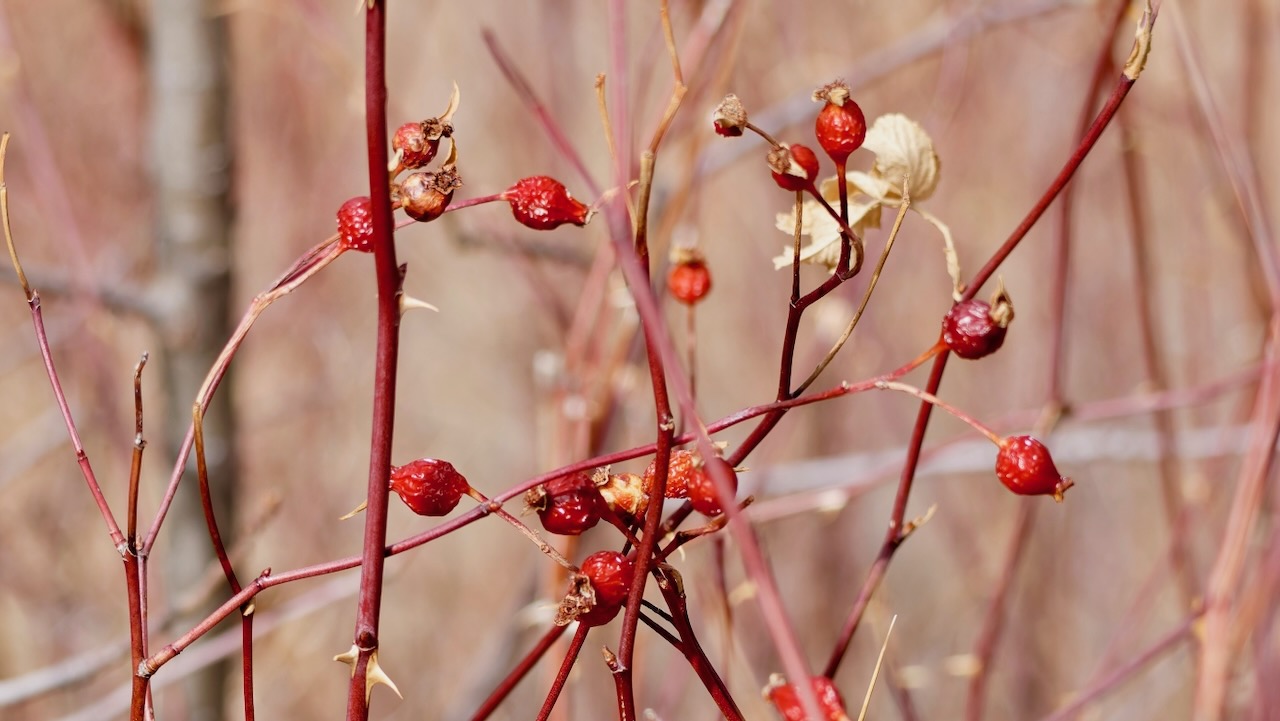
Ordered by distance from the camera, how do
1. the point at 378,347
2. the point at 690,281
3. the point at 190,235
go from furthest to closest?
the point at 190,235 → the point at 690,281 → the point at 378,347

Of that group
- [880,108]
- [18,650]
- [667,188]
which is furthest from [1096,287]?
[18,650]

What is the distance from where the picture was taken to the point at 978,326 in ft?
1.07

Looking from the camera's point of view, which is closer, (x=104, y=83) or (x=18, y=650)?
(x=18, y=650)

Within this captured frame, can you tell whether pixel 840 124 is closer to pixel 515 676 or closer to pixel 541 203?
pixel 541 203

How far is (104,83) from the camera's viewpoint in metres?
2.08

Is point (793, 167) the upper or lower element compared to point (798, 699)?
upper

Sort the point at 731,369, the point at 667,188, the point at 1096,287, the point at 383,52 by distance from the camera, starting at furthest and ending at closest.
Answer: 1. the point at 731,369
2. the point at 1096,287
3. the point at 667,188
4. the point at 383,52

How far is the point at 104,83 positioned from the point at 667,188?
62.9 inches

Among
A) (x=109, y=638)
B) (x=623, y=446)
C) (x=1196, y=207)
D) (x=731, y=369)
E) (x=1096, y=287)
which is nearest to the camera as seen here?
(x=623, y=446)

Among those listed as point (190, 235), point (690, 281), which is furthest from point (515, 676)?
point (190, 235)

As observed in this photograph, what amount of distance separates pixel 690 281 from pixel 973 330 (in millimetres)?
133

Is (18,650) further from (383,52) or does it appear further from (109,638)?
(383,52)

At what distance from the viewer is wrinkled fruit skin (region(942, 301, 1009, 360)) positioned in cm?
32

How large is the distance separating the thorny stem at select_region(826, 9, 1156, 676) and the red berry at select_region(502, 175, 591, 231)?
141 mm
